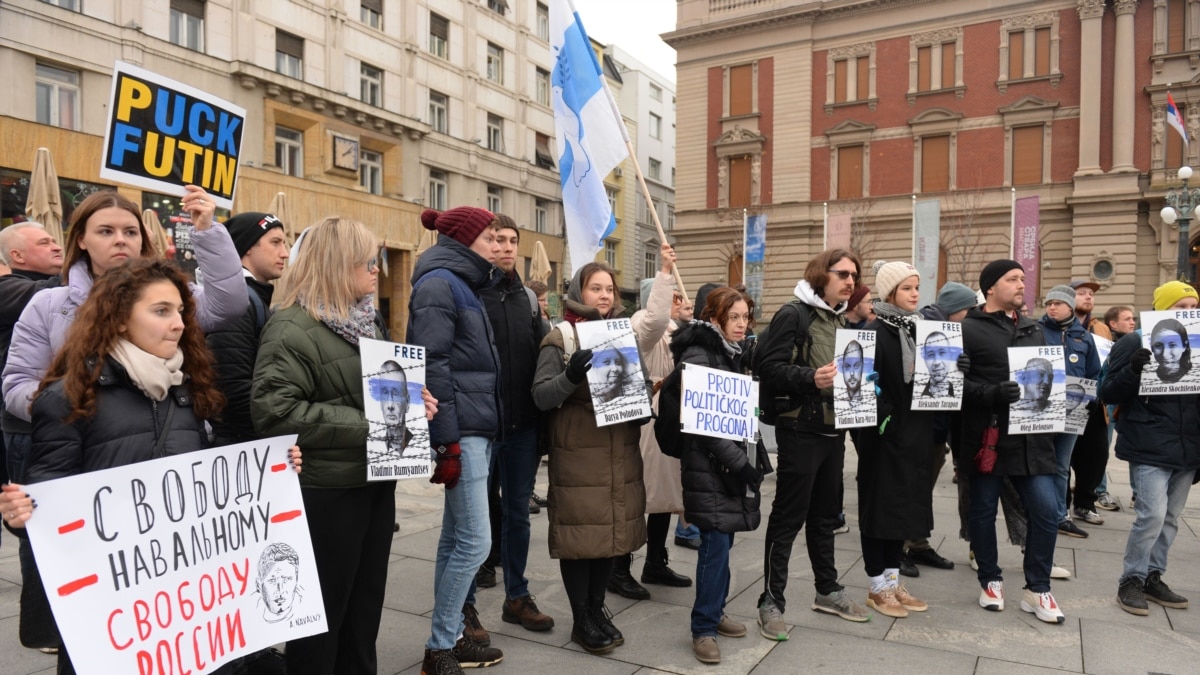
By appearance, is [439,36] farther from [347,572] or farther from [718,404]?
[347,572]

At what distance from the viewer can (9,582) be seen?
17.4 feet

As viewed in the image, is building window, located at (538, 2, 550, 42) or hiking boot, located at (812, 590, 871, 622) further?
building window, located at (538, 2, 550, 42)

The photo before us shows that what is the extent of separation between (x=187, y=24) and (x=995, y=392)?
2402 centimetres

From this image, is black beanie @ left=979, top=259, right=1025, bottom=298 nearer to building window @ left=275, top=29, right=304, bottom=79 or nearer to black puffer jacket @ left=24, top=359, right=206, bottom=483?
black puffer jacket @ left=24, top=359, right=206, bottom=483

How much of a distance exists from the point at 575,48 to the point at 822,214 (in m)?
31.5

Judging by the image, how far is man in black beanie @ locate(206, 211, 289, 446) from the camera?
3.46 m

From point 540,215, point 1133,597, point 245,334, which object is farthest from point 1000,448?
point 540,215

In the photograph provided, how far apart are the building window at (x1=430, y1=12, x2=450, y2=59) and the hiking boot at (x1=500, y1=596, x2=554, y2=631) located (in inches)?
1142

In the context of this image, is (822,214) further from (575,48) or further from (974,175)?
(575,48)

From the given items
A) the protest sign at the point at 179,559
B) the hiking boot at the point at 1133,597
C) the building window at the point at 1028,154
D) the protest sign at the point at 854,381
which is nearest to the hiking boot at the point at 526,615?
the protest sign at the point at 179,559

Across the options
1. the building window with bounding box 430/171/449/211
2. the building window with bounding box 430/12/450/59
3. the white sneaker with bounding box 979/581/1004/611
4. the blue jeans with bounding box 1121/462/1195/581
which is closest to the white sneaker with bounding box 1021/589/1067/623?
the white sneaker with bounding box 979/581/1004/611

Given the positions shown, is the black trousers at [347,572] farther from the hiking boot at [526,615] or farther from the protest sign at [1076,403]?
the protest sign at [1076,403]

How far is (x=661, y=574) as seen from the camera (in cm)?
555

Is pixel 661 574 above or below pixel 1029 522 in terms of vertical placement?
below
